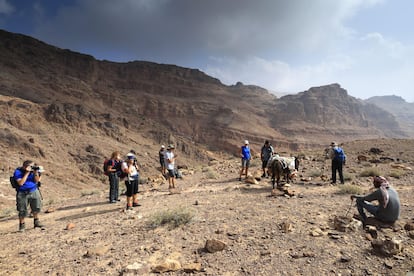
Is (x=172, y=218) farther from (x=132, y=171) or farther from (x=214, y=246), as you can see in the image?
(x=132, y=171)

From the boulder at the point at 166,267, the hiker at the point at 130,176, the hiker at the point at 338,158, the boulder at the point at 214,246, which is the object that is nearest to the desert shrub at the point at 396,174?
the hiker at the point at 338,158

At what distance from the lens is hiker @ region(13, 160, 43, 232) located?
6.12 metres

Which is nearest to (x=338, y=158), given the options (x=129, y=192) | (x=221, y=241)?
(x=221, y=241)

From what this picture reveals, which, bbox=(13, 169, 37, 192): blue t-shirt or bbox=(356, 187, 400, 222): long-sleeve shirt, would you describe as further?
bbox=(13, 169, 37, 192): blue t-shirt

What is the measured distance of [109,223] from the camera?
6328 mm

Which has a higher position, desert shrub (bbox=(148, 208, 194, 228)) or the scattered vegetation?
the scattered vegetation

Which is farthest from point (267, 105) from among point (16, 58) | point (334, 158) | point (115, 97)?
point (334, 158)

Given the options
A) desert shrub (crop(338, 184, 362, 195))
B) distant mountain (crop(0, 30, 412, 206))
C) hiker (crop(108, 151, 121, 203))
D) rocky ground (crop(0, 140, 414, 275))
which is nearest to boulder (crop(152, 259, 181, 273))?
rocky ground (crop(0, 140, 414, 275))

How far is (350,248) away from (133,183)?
561cm

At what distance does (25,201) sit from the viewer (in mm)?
6340

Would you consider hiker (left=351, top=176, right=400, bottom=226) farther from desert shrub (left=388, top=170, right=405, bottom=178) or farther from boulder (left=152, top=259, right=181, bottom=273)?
desert shrub (left=388, top=170, right=405, bottom=178)

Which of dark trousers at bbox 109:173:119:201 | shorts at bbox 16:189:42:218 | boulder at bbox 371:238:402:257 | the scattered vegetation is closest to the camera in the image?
boulder at bbox 371:238:402:257

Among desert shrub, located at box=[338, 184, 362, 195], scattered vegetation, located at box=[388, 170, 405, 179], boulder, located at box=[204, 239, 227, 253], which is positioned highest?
scattered vegetation, located at box=[388, 170, 405, 179]

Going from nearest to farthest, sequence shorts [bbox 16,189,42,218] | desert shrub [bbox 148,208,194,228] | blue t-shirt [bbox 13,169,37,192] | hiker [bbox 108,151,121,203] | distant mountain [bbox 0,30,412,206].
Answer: desert shrub [bbox 148,208,194,228], blue t-shirt [bbox 13,169,37,192], shorts [bbox 16,189,42,218], hiker [bbox 108,151,121,203], distant mountain [bbox 0,30,412,206]
